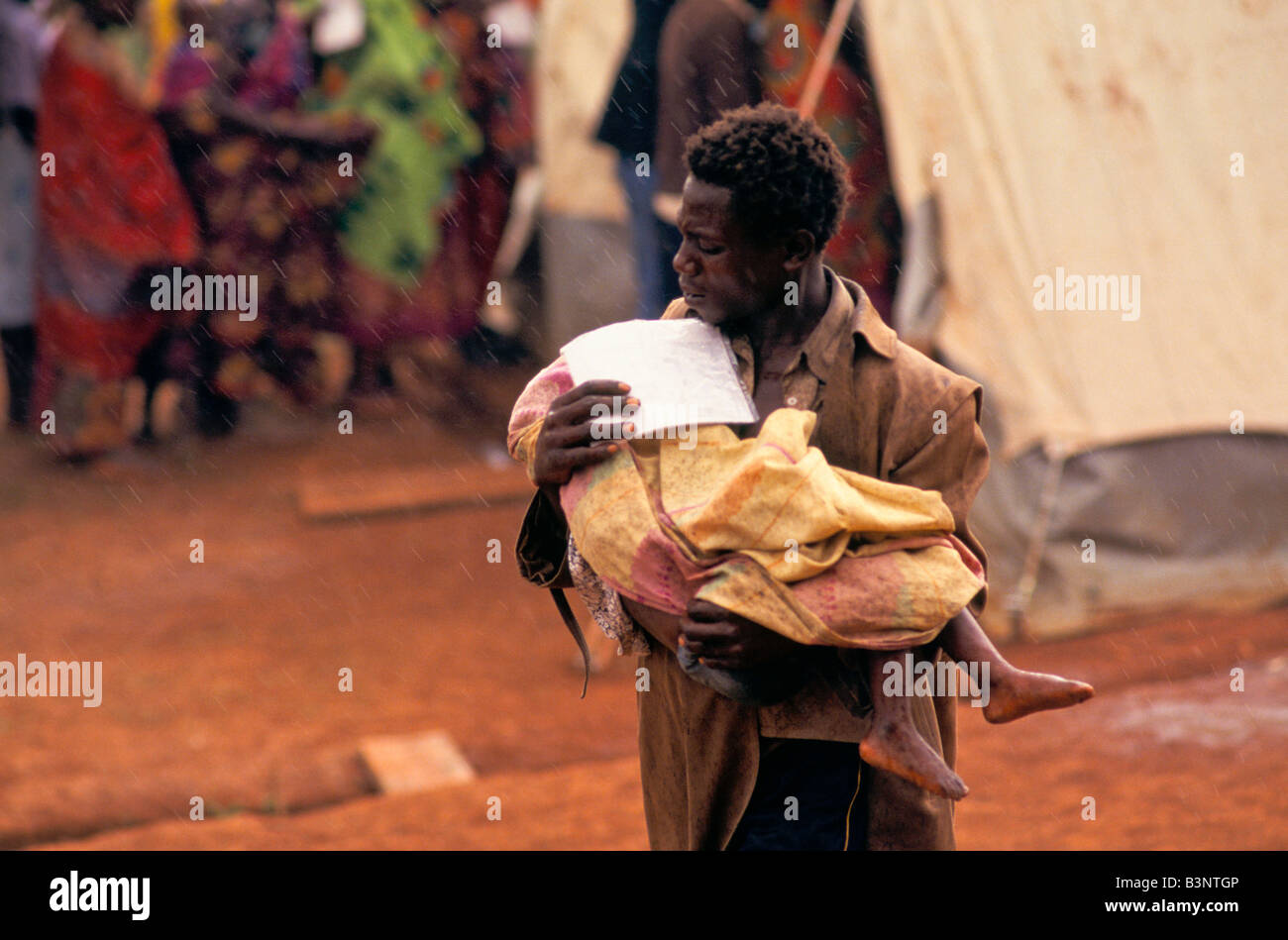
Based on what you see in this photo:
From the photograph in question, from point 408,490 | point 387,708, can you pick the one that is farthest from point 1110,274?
point 408,490

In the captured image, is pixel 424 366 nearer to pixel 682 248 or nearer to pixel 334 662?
pixel 334 662

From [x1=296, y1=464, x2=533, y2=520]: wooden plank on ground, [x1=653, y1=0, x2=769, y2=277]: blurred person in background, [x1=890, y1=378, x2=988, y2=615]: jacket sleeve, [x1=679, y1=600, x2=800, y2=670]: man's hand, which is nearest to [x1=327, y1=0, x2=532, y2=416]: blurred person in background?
[x1=296, y1=464, x2=533, y2=520]: wooden plank on ground

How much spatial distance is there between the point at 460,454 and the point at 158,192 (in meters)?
2.44

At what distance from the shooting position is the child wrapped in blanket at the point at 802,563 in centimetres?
204

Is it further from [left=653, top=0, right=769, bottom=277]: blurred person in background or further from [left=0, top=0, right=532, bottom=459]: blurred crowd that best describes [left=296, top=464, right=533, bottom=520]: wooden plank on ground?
[left=653, top=0, right=769, bottom=277]: blurred person in background

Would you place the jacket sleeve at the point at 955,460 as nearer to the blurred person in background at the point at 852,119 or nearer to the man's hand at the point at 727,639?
the man's hand at the point at 727,639

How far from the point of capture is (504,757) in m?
5.24

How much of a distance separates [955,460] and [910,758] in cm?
46

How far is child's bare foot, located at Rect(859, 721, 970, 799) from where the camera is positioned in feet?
→ 6.74

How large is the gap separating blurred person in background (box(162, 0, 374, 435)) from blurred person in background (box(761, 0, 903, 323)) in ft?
12.4

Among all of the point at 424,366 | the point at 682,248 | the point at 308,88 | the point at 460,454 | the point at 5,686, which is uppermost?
the point at 308,88

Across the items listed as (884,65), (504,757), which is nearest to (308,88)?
(884,65)

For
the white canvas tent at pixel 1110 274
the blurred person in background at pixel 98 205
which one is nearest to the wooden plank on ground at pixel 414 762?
the white canvas tent at pixel 1110 274

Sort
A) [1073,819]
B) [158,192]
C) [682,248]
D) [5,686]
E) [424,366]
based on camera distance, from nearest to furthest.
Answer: [682,248] → [1073,819] → [5,686] → [158,192] → [424,366]
